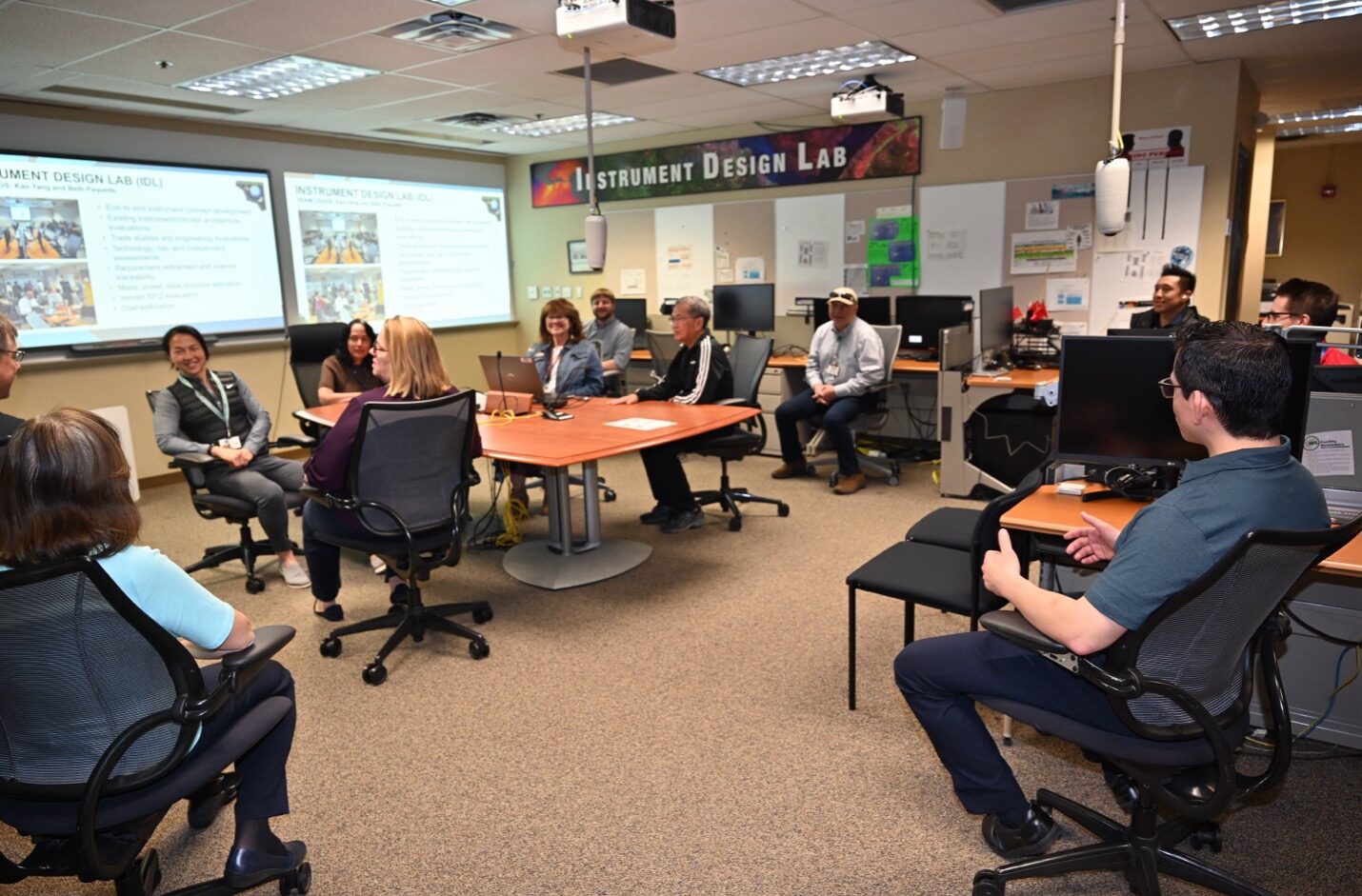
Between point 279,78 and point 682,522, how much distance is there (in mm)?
3588

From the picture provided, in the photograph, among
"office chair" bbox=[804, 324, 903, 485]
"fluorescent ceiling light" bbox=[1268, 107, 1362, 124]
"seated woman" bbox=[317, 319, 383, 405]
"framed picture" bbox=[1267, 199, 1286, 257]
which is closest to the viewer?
"seated woman" bbox=[317, 319, 383, 405]

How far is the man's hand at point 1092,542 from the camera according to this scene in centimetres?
199

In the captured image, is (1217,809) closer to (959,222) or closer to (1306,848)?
(1306,848)

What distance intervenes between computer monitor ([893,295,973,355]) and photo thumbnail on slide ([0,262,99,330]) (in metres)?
5.56

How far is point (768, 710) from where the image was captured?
2.76m

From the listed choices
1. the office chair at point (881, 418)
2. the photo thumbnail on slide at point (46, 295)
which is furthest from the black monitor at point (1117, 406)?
the photo thumbnail on slide at point (46, 295)

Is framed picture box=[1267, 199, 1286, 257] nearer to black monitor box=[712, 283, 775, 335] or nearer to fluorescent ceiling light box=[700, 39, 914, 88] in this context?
black monitor box=[712, 283, 775, 335]

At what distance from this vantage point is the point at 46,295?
5.55m

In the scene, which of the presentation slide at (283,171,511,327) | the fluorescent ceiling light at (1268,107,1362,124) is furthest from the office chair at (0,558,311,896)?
the fluorescent ceiling light at (1268,107,1362,124)

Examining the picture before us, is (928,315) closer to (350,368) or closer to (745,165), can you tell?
(745,165)

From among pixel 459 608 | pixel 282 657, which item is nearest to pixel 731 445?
pixel 459 608

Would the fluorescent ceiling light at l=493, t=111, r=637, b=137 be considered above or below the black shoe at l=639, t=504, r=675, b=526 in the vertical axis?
above

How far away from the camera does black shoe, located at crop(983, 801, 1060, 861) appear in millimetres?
1979

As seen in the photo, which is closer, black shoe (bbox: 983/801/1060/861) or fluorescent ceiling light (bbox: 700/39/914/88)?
black shoe (bbox: 983/801/1060/861)
